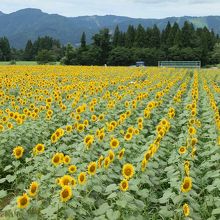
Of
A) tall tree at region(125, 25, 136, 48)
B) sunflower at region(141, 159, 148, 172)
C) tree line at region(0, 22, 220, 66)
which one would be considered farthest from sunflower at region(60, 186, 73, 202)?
tall tree at region(125, 25, 136, 48)

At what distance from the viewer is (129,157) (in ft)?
20.9

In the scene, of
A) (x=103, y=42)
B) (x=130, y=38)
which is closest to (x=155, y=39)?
(x=130, y=38)

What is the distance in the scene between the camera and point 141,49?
71.7 meters

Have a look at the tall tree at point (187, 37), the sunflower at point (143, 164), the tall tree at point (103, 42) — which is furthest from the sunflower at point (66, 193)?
the tall tree at point (187, 37)

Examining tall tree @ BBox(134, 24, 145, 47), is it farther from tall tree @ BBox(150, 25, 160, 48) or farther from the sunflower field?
the sunflower field

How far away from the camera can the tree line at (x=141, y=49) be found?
217 ft

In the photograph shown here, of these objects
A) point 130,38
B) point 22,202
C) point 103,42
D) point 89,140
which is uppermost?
point 130,38

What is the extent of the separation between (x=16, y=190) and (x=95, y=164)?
206cm

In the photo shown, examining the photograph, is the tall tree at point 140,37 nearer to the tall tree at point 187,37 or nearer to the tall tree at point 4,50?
the tall tree at point 187,37

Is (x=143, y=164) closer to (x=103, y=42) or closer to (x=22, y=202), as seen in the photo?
(x=22, y=202)

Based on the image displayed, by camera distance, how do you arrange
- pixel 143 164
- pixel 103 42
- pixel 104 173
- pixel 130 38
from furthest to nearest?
pixel 130 38 < pixel 103 42 < pixel 104 173 < pixel 143 164

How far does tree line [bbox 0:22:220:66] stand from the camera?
66125mm

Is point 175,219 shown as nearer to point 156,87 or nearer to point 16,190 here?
point 16,190

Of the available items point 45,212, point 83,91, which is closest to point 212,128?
point 45,212
